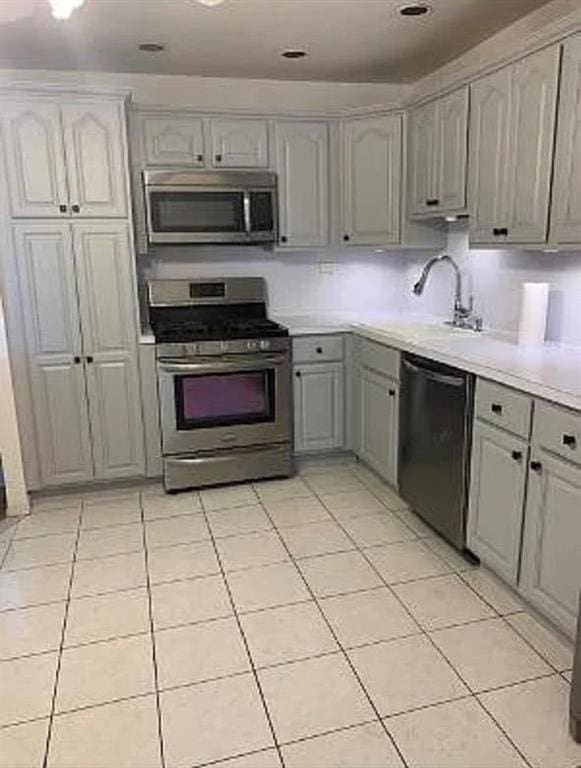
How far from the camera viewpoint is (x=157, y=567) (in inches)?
109

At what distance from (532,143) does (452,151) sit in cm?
67

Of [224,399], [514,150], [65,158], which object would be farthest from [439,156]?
[65,158]

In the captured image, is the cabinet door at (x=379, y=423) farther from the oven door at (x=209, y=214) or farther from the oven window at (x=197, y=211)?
the oven window at (x=197, y=211)

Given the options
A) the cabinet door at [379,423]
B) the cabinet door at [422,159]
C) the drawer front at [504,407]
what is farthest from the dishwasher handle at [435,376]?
the cabinet door at [422,159]

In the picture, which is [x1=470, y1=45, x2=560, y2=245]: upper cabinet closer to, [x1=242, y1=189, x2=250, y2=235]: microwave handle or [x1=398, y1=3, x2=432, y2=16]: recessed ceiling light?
[x1=398, y1=3, x2=432, y2=16]: recessed ceiling light

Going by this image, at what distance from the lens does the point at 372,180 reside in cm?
376

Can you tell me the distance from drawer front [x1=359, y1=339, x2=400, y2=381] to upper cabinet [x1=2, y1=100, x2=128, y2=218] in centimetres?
165

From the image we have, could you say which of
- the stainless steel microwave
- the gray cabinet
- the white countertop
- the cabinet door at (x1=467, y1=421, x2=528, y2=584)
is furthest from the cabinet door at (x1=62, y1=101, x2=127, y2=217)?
the cabinet door at (x1=467, y1=421, x2=528, y2=584)

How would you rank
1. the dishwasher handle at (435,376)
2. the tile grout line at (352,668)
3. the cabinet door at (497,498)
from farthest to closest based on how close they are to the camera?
the dishwasher handle at (435,376), the cabinet door at (497,498), the tile grout line at (352,668)

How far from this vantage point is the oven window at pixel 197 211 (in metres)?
3.54

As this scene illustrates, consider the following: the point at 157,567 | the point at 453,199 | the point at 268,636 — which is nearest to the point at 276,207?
the point at 453,199

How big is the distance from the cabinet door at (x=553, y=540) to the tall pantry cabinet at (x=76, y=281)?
7.49 ft

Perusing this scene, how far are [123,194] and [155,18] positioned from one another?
900 mm

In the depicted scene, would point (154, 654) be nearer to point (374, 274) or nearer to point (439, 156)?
point (439, 156)
